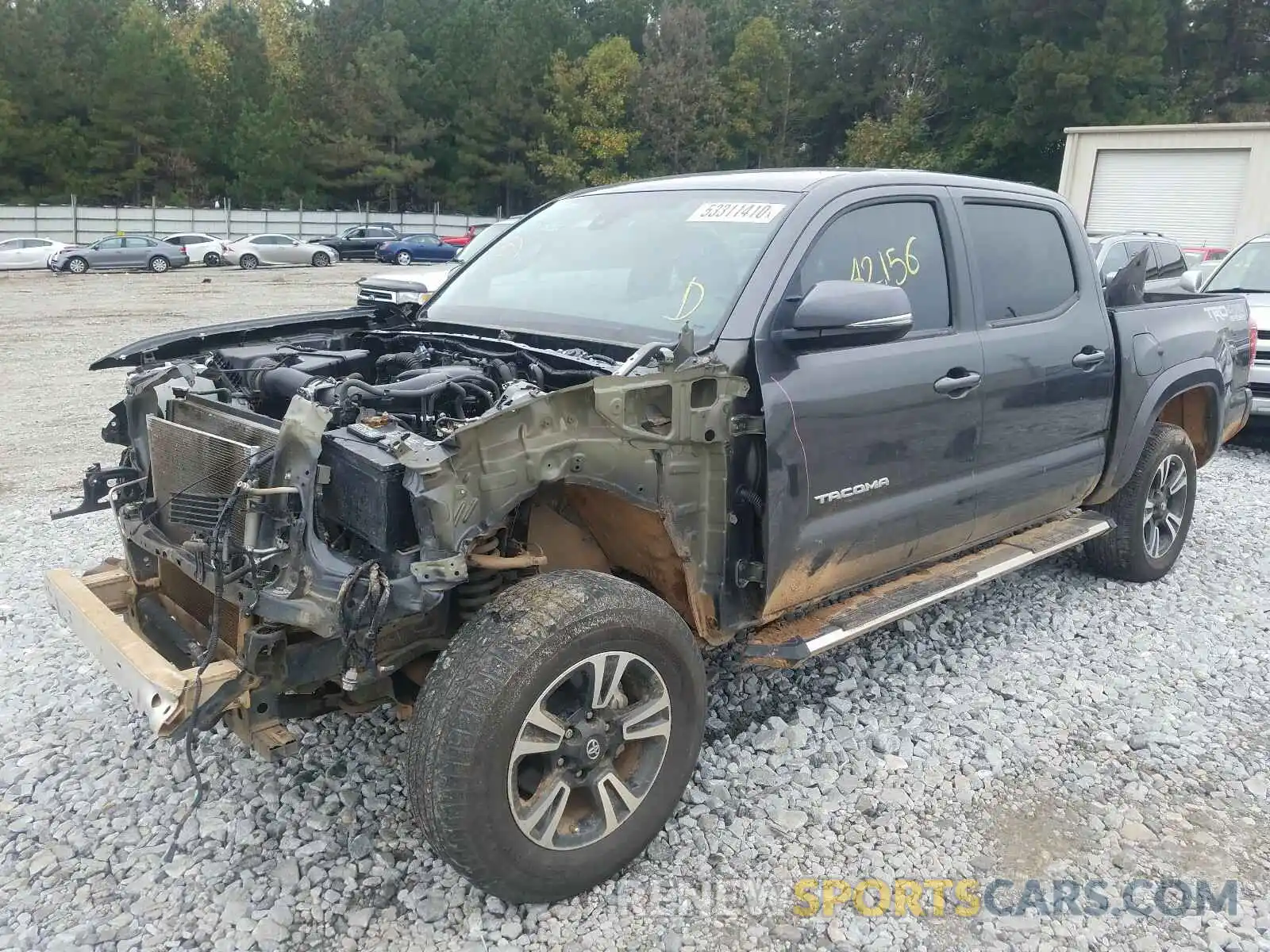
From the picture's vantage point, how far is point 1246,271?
9672 millimetres

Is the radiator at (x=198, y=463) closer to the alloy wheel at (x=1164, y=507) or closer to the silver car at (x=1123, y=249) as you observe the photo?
the alloy wheel at (x=1164, y=507)

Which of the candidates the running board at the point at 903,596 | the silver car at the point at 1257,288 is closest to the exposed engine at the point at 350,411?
the running board at the point at 903,596

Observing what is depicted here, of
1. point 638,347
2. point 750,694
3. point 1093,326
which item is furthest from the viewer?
point 1093,326

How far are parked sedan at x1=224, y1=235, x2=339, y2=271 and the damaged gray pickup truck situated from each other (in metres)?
34.0

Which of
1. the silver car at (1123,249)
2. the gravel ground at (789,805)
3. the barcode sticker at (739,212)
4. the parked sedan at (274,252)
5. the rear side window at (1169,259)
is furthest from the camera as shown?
the parked sedan at (274,252)

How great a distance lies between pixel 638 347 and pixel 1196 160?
25.1 meters

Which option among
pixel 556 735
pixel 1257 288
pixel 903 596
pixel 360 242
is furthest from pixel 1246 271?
pixel 360 242

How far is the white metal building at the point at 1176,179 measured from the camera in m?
22.8

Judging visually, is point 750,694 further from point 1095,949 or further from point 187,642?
point 187,642

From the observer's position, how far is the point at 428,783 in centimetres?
259

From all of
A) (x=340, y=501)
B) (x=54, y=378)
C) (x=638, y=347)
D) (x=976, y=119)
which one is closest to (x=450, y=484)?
(x=340, y=501)

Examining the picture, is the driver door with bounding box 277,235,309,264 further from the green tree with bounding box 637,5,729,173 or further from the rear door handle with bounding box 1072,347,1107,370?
the rear door handle with bounding box 1072,347,1107,370

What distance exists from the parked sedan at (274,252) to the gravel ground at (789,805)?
109 ft

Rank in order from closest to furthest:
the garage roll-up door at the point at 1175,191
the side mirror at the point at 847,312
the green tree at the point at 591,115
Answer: the side mirror at the point at 847,312
the garage roll-up door at the point at 1175,191
the green tree at the point at 591,115
